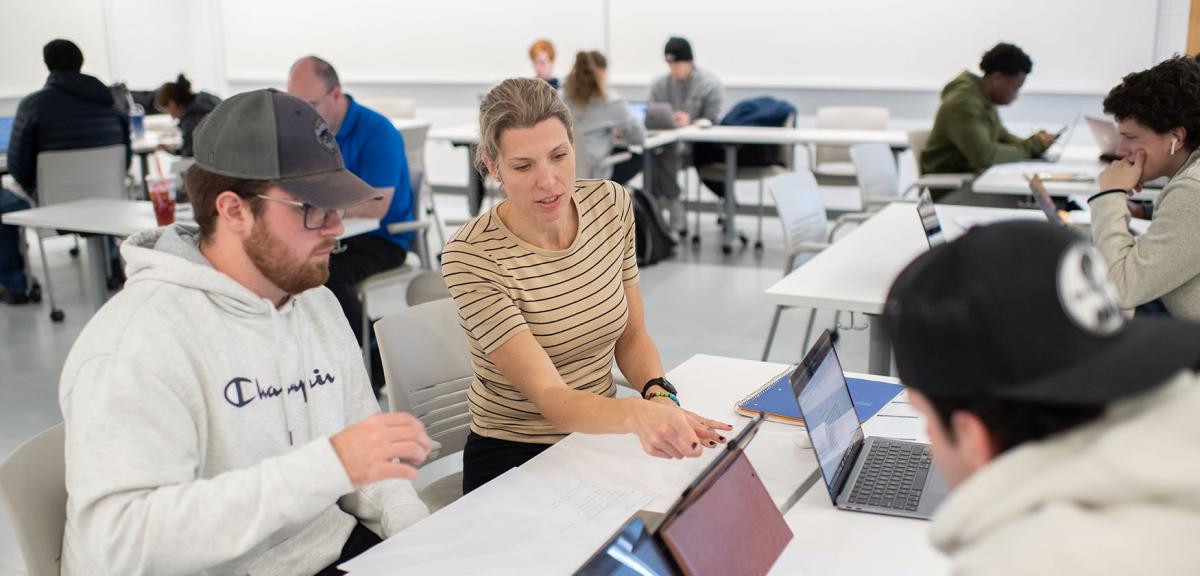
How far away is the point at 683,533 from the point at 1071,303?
0.60 m

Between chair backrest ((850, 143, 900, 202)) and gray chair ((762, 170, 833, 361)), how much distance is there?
635 millimetres

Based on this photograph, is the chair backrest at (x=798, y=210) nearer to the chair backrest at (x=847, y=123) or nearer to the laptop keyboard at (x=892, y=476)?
the laptop keyboard at (x=892, y=476)

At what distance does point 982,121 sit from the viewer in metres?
5.25

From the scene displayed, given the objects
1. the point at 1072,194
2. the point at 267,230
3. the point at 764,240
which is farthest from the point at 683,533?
the point at 764,240

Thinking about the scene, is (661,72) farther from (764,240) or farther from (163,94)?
(163,94)

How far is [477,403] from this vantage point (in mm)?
2131

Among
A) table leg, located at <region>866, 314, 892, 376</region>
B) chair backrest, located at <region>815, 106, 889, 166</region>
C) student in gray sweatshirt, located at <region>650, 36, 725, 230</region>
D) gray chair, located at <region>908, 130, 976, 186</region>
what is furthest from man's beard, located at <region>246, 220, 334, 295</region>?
chair backrest, located at <region>815, 106, 889, 166</region>

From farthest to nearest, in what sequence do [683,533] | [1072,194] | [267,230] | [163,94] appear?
[163,94], [1072,194], [267,230], [683,533]

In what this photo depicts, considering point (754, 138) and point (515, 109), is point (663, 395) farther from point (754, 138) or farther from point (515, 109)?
point (754, 138)

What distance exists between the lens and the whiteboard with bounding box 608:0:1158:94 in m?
6.81

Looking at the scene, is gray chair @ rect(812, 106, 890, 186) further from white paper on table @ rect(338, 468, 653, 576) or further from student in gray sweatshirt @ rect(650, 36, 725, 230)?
white paper on table @ rect(338, 468, 653, 576)

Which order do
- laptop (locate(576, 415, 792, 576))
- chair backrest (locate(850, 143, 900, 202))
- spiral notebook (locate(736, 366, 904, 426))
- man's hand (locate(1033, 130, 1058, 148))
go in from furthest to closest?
man's hand (locate(1033, 130, 1058, 148)) → chair backrest (locate(850, 143, 900, 202)) → spiral notebook (locate(736, 366, 904, 426)) → laptop (locate(576, 415, 792, 576))

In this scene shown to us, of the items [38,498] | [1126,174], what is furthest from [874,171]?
[38,498]

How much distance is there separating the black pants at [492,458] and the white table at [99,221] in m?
1.75
